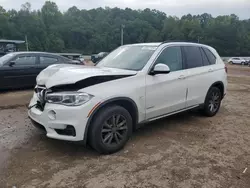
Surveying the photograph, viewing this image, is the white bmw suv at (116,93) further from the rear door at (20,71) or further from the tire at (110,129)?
the rear door at (20,71)

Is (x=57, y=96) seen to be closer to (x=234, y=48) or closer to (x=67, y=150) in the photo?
(x=67, y=150)

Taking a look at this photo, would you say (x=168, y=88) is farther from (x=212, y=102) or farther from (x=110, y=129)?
(x=212, y=102)

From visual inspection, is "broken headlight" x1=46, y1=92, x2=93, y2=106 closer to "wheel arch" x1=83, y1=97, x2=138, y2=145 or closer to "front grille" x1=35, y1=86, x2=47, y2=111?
"wheel arch" x1=83, y1=97, x2=138, y2=145

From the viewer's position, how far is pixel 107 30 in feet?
274

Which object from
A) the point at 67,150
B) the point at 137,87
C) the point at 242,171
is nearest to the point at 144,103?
the point at 137,87

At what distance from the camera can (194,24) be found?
84438 millimetres

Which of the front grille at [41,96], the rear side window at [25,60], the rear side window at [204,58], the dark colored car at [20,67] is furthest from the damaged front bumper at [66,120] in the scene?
the rear side window at [25,60]

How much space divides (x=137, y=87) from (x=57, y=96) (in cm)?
121

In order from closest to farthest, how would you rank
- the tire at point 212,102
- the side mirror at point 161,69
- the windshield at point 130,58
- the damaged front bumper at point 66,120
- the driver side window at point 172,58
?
1. the damaged front bumper at point 66,120
2. the side mirror at point 161,69
3. the windshield at point 130,58
4. the driver side window at point 172,58
5. the tire at point 212,102

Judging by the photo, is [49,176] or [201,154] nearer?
[49,176]

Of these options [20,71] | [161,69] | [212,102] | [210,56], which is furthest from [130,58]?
[20,71]

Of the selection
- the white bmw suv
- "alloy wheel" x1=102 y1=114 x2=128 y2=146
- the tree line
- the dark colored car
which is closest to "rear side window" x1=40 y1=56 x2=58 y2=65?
the dark colored car

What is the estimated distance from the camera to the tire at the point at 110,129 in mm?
3326

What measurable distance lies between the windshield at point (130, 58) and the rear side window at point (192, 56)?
859 mm
